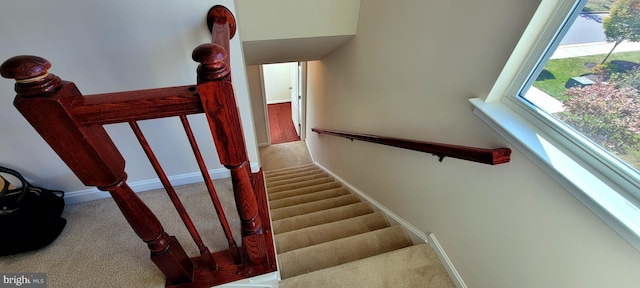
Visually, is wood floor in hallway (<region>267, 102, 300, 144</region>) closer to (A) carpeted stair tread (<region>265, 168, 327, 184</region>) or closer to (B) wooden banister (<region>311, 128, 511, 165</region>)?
(A) carpeted stair tread (<region>265, 168, 327, 184</region>)

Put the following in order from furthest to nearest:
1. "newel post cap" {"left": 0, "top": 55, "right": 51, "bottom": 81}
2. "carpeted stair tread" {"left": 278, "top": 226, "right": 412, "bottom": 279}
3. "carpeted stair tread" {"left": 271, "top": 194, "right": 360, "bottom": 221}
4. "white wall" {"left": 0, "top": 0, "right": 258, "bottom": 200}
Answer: "carpeted stair tread" {"left": 271, "top": 194, "right": 360, "bottom": 221}, "carpeted stair tread" {"left": 278, "top": 226, "right": 412, "bottom": 279}, "white wall" {"left": 0, "top": 0, "right": 258, "bottom": 200}, "newel post cap" {"left": 0, "top": 55, "right": 51, "bottom": 81}

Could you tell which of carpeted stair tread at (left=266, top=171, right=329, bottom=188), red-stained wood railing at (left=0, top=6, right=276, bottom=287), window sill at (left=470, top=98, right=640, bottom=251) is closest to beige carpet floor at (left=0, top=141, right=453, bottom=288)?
red-stained wood railing at (left=0, top=6, right=276, bottom=287)

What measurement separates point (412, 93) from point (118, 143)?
5.51ft

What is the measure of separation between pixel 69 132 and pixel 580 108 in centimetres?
135

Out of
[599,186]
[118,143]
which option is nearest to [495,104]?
[599,186]

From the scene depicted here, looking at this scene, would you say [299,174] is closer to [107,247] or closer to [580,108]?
[107,247]

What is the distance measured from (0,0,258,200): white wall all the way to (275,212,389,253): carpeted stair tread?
2.82ft

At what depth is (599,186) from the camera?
68 centimetres

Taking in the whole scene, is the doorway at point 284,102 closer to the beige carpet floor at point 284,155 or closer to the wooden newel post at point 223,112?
the beige carpet floor at point 284,155

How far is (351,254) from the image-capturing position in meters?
1.51

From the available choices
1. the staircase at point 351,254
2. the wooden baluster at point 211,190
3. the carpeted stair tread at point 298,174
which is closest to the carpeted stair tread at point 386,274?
the staircase at point 351,254

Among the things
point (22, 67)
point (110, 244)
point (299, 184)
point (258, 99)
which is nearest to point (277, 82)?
point (258, 99)

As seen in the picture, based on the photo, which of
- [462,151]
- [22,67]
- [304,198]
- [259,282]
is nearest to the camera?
[22,67]

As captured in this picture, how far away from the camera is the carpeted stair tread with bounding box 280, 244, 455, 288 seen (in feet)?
4.14
